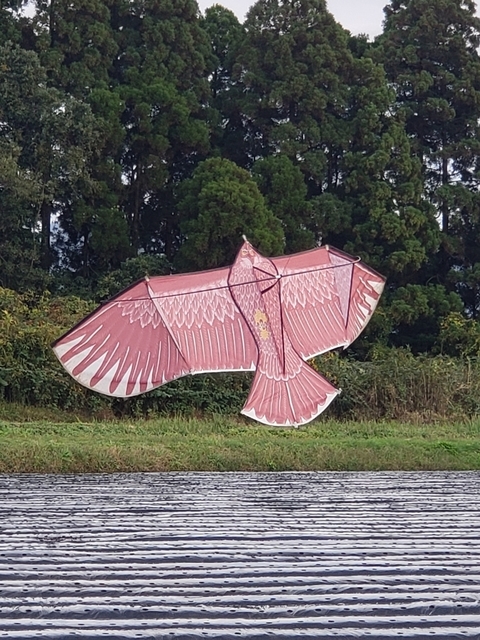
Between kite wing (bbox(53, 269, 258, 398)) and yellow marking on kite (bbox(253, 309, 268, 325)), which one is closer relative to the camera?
kite wing (bbox(53, 269, 258, 398))

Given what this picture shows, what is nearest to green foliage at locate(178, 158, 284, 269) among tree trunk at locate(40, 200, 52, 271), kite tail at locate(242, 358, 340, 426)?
tree trunk at locate(40, 200, 52, 271)

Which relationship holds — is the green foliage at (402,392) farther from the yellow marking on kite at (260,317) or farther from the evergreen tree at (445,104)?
the evergreen tree at (445,104)

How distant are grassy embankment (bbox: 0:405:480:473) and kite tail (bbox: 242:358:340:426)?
0.19 m

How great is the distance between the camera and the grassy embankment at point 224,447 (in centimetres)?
818

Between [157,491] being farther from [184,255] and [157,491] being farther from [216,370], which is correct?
[184,255]

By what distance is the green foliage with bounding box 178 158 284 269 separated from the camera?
17.0 m

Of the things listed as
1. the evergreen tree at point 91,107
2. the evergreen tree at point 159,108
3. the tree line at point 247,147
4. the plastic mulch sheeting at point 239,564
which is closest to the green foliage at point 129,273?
the tree line at point 247,147

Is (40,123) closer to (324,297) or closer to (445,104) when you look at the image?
(324,297)

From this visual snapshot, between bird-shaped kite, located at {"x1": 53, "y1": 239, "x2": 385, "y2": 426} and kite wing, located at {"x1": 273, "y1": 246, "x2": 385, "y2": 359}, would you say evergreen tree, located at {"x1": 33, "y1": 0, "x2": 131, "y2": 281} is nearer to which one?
kite wing, located at {"x1": 273, "y1": 246, "x2": 385, "y2": 359}

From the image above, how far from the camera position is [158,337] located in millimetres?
10391

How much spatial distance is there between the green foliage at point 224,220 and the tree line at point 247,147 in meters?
0.04

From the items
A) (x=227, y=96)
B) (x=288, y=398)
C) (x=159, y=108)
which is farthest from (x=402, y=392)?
(x=227, y=96)

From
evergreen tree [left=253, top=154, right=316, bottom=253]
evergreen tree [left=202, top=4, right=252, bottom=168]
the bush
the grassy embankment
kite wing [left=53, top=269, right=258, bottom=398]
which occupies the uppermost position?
evergreen tree [left=202, top=4, right=252, bottom=168]

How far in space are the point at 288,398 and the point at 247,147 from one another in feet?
36.5
